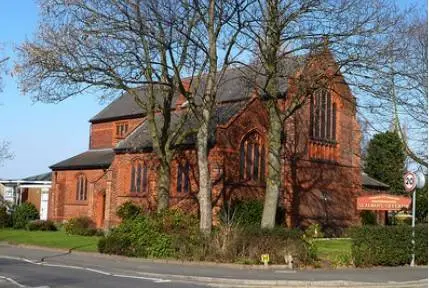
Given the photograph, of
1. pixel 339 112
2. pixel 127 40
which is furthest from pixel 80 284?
pixel 339 112

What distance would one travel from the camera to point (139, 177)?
42.2 m

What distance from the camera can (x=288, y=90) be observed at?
120 feet

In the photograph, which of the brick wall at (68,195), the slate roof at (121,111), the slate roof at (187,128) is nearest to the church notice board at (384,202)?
the slate roof at (187,128)

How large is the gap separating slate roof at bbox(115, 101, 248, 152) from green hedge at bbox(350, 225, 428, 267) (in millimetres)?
12703

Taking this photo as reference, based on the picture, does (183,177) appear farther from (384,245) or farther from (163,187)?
(384,245)

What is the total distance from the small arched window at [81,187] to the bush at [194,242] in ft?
80.4

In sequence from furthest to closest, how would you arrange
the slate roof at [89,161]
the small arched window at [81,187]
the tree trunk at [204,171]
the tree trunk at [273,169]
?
1. the small arched window at [81,187]
2. the slate roof at [89,161]
3. the tree trunk at [273,169]
4. the tree trunk at [204,171]

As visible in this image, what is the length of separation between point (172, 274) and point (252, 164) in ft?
62.1

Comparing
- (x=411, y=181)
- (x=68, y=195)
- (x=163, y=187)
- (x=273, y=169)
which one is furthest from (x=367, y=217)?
(x=68, y=195)

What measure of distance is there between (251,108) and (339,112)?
7.71 m

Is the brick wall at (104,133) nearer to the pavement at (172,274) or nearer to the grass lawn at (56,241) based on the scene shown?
the grass lawn at (56,241)

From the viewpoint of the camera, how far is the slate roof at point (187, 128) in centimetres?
3610

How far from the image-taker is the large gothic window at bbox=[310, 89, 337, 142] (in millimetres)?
39719

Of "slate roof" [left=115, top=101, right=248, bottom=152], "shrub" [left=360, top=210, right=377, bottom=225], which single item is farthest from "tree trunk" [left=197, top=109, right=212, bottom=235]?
"shrub" [left=360, top=210, right=377, bottom=225]
